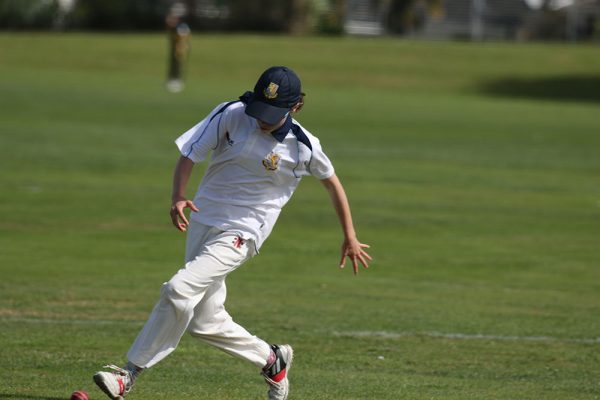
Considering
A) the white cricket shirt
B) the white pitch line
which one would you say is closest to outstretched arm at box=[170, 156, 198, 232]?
the white cricket shirt

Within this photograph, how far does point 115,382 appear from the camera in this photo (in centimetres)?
640

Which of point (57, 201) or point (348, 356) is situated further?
point (57, 201)

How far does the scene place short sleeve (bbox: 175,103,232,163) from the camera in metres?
6.63

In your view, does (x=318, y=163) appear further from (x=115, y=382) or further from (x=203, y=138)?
(x=115, y=382)

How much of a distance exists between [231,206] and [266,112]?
0.60 metres

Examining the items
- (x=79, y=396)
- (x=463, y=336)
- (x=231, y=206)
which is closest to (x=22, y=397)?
(x=79, y=396)

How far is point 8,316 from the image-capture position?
951 cm

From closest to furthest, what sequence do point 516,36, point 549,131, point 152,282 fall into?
point 152,282 → point 549,131 → point 516,36

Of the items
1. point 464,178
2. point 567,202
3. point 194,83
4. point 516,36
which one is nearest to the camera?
point 567,202

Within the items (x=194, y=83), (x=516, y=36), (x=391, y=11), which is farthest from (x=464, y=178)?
(x=516, y=36)

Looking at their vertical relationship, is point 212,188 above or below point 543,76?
above

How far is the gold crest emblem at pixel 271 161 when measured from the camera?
6750 millimetres

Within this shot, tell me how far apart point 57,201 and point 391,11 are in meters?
75.5

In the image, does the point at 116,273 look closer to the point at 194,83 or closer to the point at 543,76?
the point at 194,83
